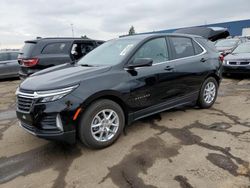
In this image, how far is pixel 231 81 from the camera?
9781mm

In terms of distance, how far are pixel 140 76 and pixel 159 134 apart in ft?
3.37

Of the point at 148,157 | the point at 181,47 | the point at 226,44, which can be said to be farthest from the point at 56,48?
the point at 226,44

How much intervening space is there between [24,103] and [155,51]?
7.74ft

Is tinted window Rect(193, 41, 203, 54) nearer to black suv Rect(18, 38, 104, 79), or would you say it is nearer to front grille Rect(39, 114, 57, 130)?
front grille Rect(39, 114, 57, 130)

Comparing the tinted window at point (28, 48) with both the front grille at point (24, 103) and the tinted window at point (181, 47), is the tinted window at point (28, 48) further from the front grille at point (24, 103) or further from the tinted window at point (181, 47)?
the tinted window at point (181, 47)

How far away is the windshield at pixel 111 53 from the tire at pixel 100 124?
78 cm

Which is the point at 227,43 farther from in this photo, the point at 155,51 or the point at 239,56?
the point at 155,51

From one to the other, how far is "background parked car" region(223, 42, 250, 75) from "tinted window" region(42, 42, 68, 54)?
240 inches

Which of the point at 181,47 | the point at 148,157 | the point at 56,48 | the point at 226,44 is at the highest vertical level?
the point at 56,48

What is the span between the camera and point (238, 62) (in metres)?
9.98

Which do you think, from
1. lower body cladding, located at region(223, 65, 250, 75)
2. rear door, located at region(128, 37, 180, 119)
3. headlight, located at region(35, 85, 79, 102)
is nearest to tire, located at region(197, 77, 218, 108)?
rear door, located at region(128, 37, 180, 119)

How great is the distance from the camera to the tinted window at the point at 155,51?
4570mm

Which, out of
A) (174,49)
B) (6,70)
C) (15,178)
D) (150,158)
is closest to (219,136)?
(150,158)

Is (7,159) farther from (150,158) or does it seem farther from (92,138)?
(150,158)
